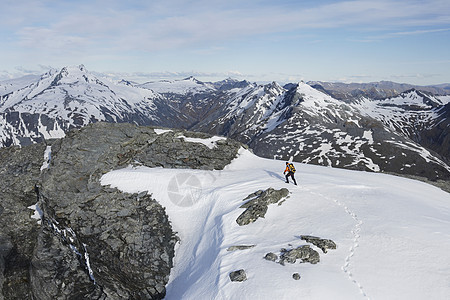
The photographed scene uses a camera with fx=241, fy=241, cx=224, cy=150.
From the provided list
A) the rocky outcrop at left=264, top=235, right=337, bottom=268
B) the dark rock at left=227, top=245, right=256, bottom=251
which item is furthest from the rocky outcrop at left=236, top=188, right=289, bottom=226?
→ the rocky outcrop at left=264, top=235, right=337, bottom=268

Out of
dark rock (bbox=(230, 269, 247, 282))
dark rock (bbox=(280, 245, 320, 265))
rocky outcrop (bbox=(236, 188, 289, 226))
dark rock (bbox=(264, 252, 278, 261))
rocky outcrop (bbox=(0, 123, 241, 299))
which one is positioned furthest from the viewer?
rocky outcrop (bbox=(0, 123, 241, 299))

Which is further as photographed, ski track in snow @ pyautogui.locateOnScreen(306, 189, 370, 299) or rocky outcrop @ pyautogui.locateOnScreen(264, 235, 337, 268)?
rocky outcrop @ pyautogui.locateOnScreen(264, 235, 337, 268)

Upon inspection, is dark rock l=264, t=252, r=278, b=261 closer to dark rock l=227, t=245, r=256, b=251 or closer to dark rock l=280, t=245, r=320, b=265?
dark rock l=280, t=245, r=320, b=265

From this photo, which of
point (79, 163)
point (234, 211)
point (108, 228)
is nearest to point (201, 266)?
point (234, 211)

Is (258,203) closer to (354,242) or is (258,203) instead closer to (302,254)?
(302,254)

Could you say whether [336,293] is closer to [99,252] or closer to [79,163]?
[99,252]

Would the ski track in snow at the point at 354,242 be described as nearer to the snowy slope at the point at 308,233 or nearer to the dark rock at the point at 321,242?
the snowy slope at the point at 308,233

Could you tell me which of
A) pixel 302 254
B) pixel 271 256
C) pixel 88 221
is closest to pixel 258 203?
pixel 271 256
